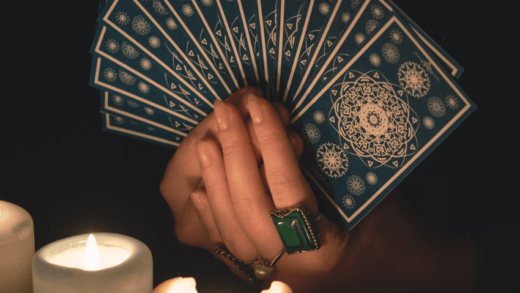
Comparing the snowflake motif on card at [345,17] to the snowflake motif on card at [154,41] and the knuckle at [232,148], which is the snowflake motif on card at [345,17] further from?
the snowflake motif on card at [154,41]

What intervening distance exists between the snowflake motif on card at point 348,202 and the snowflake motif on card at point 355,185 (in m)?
0.02

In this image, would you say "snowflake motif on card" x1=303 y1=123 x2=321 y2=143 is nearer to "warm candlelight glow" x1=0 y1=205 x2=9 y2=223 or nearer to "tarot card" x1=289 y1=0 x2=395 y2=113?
"tarot card" x1=289 y1=0 x2=395 y2=113

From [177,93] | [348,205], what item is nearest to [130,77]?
[177,93]

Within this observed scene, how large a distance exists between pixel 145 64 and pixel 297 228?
0.54 meters

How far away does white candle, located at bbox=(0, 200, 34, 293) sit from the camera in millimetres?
591

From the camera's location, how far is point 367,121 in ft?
2.54

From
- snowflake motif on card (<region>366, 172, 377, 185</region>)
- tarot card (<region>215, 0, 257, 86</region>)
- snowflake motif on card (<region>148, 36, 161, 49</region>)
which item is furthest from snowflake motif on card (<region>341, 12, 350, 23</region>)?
snowflake motif on card (<region>148, 36, 161, 49</region>)

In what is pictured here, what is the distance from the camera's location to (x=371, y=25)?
28.6 inches

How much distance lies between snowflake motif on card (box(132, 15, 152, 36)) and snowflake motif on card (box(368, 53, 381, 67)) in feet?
1.67

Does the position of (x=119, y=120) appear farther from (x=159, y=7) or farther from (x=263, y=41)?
(x=263, y=41)

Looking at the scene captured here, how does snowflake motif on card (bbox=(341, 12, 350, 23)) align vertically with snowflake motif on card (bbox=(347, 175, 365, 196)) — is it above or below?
above

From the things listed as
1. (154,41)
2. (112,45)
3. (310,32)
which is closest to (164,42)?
(154,41)

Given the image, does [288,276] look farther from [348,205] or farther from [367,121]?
[367,121]

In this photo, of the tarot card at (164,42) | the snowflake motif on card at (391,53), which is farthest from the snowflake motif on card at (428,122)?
the tarot card at (164,42)
